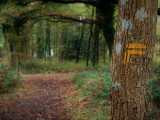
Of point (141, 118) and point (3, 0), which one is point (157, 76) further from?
point (3, 0)

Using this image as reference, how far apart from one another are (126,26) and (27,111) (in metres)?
6.42

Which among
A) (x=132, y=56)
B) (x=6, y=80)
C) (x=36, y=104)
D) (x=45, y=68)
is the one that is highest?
(x=132, y=56)

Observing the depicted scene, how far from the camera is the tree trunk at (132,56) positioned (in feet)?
12.9

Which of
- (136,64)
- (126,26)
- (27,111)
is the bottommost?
(27,111)

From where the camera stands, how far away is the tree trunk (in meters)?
3.93

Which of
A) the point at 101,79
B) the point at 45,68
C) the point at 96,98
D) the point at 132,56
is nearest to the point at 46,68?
the point at 45,68

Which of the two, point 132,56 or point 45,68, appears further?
point 45,68

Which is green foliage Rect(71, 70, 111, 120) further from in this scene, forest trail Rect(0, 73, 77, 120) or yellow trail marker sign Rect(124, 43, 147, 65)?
yellow trail marker sign Rect(124, 43, 147, 65)

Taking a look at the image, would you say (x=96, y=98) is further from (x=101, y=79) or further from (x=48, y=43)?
(x=48, y=43)

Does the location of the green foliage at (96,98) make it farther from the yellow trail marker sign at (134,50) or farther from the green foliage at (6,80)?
the yellow trail marker sign at (134,50)

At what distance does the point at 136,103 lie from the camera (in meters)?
4.10

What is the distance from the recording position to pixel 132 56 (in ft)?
13.0

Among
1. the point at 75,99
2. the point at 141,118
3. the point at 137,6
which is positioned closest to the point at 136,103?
the point at 141,118

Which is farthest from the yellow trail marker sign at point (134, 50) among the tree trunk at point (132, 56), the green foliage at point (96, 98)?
the green foliage at point (96, 98)
